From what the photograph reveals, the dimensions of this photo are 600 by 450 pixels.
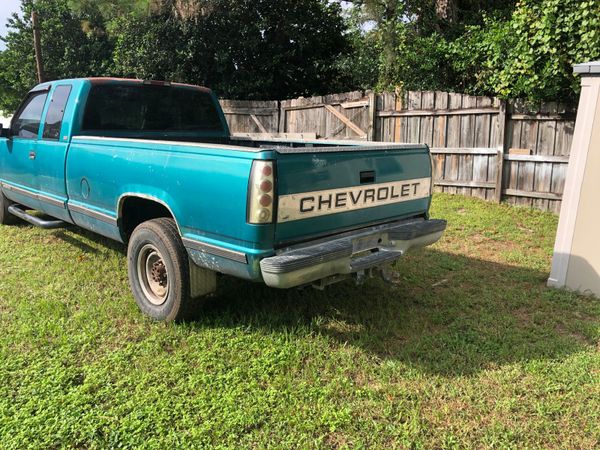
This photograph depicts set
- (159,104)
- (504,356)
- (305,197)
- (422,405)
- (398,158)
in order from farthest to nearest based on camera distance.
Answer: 1. (159,104)
2. (398,158)
3. (504,356)
4. (305,197)
5. (422,405)

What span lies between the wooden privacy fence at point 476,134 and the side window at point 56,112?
627 centimetres

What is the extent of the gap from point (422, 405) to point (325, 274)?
998mm

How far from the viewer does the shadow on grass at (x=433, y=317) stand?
12.0 ft

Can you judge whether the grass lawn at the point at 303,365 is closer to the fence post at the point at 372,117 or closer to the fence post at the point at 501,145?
the fence post at the point at 501,145

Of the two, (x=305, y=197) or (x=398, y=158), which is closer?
(x=305, y=197)

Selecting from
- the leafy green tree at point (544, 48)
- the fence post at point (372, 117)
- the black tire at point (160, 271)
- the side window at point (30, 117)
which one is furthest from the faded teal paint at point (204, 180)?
the fence post at point (372, 117)

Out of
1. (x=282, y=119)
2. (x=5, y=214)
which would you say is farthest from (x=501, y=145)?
(x=5, y=214)

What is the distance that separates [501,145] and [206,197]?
6.80 meters

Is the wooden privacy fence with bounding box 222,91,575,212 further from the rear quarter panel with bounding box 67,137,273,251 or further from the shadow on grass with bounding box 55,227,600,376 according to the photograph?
the rear quarter panel with bounding box 67,137,273,251

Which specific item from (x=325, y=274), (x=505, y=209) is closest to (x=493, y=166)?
(x=505, y=209)

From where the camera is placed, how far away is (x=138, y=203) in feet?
13.8

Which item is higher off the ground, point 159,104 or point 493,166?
point 159,104

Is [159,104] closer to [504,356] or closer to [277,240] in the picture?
[277,240]

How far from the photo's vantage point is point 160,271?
4.04 metres
